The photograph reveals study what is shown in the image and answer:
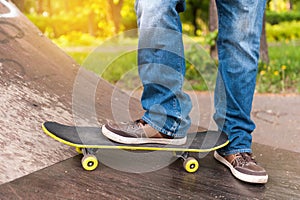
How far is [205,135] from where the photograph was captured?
2.15 m

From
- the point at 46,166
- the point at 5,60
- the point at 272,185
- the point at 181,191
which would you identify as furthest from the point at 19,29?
the point at 272,185

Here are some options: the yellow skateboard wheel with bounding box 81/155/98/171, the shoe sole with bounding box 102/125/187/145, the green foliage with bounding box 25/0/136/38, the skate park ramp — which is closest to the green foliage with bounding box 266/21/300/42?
the green foliage with bounding box 25/0/136/38

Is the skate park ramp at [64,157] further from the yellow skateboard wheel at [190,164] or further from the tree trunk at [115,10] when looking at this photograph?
the tree trunk at [115,10]

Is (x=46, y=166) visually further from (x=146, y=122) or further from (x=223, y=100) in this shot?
(x=223, y=100)

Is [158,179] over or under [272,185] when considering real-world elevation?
over

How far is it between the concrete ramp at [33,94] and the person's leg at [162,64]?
0.50 metres

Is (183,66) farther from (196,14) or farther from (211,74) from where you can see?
(196,14)

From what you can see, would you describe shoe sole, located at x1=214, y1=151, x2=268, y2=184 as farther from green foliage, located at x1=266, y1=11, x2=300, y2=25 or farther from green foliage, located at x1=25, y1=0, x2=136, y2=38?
green foliage, located at x1=266, y1=11, x2=300, y2=25

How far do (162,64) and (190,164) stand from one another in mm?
516

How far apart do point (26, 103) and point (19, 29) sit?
0.97 meters

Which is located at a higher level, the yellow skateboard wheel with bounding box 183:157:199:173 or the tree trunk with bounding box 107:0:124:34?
the yellow skateboard wheel with bounding box 183:157:199:173

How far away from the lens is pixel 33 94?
7.63 feet

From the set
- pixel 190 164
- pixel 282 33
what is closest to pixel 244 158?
pixel 190 164

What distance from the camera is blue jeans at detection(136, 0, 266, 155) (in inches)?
70.7
